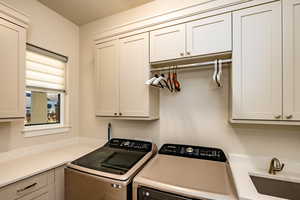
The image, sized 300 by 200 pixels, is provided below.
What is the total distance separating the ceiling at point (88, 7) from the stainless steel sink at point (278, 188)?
2.39m

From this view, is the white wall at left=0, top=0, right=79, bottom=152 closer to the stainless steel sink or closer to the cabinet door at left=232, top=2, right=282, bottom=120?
the cabinet door at left=232, top=2, right=282, bottom=120

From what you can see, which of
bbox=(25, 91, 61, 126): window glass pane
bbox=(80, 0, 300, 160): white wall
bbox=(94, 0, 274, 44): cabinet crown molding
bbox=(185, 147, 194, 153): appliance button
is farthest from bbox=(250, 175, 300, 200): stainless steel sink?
bbox=(25, 91, 61, 126): window glass pane

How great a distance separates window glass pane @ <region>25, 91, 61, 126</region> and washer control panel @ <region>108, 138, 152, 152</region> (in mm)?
1007

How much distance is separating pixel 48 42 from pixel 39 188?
178 cm

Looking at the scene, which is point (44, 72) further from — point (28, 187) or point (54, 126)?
point (28, 187)

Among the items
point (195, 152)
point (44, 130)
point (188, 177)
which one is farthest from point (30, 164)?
point (195, 152)

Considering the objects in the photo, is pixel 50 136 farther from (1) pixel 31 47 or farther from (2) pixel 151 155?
(2) pixel 151 155

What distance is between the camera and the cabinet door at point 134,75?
1.63m

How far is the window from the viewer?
6.10 ft

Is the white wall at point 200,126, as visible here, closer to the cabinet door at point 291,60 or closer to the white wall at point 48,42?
the cabinet door at point 291,60

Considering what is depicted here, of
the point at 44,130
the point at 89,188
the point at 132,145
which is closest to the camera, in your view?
the point at 89,188

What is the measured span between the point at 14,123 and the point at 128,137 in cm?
132

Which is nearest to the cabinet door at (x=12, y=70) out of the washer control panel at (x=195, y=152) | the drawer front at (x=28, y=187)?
the drawer front at (x=28, y=187)

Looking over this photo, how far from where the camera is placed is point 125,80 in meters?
1.74
